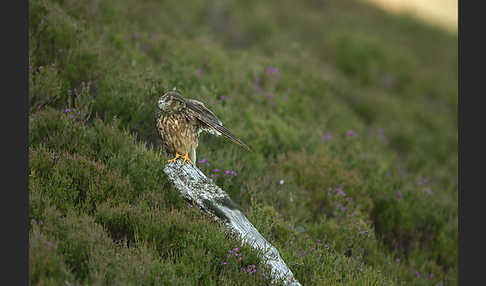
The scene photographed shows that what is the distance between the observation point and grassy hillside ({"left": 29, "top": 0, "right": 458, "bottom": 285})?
419 centimetres

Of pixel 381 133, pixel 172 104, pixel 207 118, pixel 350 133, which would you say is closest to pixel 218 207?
pixel 207 118

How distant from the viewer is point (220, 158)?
624 centimetres

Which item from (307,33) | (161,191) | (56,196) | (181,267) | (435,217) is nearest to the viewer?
(181,267)

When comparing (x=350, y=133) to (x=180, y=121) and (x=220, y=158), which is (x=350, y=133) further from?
(x=180, y=121)

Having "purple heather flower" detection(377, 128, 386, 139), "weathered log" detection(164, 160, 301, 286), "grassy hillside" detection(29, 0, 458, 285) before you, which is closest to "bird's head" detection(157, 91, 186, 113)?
"weathered log" detection(164, 160, 301, 286)

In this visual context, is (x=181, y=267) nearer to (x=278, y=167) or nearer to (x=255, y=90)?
(x=278, y=167)

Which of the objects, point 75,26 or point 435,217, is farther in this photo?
point 435,217

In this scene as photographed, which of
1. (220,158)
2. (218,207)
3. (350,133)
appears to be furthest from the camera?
(350,133)

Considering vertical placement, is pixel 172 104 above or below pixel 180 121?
above

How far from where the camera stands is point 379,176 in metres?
7.75

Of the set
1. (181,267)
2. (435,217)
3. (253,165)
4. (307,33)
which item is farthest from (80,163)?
(307,33)

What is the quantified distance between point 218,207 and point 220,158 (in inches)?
64.4

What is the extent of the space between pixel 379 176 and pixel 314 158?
53.8 inches

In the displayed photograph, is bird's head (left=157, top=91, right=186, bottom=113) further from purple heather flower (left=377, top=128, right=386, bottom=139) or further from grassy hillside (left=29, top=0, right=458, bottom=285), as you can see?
purple heather flower (left=377, top=128, right=386, bottom=139)
